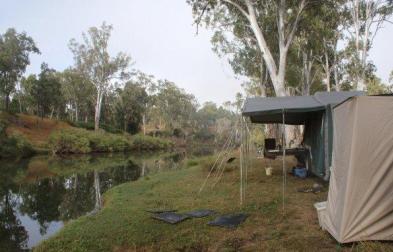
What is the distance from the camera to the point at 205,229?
613 centimetres

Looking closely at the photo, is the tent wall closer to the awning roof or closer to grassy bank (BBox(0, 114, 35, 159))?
the awning roof

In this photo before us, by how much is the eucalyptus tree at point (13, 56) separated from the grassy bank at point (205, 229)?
3500cm

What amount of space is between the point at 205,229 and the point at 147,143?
141 feet

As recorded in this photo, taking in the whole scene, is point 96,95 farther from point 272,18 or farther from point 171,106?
point 272,18

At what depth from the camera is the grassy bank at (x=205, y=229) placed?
5289mm

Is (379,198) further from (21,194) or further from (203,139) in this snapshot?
(203,139)

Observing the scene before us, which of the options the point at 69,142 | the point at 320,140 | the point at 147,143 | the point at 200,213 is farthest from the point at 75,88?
the point at 200,213

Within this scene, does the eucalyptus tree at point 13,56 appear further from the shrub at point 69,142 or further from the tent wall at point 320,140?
the tent wall at point 320,140

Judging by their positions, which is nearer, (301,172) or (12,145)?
(301,172)

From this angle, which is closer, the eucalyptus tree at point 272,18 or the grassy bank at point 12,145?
the eucalyptus tree at point 272,18

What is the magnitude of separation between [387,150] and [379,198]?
62 centimetres

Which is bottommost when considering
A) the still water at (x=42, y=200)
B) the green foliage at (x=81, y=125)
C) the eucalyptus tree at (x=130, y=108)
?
the still water at (x=42, y=200)

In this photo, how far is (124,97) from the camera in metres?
54.5

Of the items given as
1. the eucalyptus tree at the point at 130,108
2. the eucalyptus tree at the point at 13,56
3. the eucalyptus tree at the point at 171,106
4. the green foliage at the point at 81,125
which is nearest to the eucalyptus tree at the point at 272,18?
the eucalyptus tree at the point at 13,56
